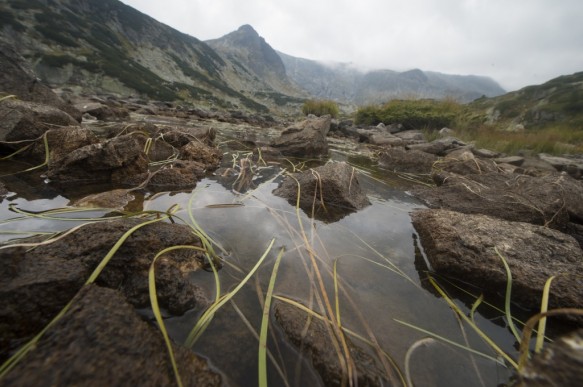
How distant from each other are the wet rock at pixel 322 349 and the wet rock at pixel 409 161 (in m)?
5.04

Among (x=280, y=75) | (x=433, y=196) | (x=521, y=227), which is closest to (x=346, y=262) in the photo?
(x=521, y=227)

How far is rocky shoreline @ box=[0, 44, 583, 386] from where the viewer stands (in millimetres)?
758

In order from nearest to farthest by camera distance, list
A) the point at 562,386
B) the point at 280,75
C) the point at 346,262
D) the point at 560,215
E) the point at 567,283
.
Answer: the point at 562,386 → the point at 567,283 → the point at 346,262 → the point at 560,215 → the point at 280,75

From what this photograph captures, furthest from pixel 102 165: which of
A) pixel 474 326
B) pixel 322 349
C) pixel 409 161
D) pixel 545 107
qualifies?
pixel 545 107

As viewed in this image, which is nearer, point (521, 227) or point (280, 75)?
point (521, 227)

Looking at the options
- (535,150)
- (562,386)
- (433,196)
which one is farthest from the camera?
(535,150)

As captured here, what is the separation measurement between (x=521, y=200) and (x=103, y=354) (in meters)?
3.58

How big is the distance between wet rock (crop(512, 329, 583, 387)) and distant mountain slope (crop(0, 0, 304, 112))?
36.0 meters

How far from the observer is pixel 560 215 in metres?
2.65

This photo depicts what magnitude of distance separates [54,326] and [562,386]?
4.56 ft

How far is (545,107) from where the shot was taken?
103ft

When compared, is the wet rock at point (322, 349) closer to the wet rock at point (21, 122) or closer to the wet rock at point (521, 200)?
the wet rock at point (521, 200)

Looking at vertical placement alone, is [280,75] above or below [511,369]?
above

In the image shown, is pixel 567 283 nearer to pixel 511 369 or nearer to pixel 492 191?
pixel 511 369
